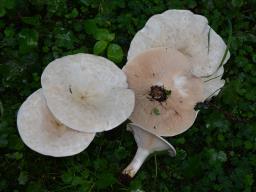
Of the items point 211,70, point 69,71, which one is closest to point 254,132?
point 211,70

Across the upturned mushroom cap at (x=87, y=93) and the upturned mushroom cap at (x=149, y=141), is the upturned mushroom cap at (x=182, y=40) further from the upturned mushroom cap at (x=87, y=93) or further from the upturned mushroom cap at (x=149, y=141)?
the upturned mushroom cap at (x=149, y=141)

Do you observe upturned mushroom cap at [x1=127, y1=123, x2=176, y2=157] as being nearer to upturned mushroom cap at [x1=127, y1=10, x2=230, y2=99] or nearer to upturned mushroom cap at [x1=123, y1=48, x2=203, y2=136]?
upturned mushroom cap at [x1=123, y1=48, x2=203, y2=136]

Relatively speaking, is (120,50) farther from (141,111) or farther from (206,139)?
(206,139)

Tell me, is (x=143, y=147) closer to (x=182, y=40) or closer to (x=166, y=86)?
(x=166, y=86)

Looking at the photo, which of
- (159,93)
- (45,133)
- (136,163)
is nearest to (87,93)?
(45,133)

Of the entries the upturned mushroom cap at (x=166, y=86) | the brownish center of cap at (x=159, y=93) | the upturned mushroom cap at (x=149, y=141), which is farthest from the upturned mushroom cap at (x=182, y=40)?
the upturned mushroom cap at (x=149, y=141)

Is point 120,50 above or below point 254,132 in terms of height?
above

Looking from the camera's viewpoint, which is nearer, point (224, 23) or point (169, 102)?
point (169, 102)

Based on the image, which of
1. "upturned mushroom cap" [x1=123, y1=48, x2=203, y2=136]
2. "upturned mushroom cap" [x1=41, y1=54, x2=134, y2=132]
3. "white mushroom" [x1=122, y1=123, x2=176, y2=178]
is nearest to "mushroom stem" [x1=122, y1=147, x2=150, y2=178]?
"white mushroom" [x1=122, y1=123, x2=176, y2=178]
